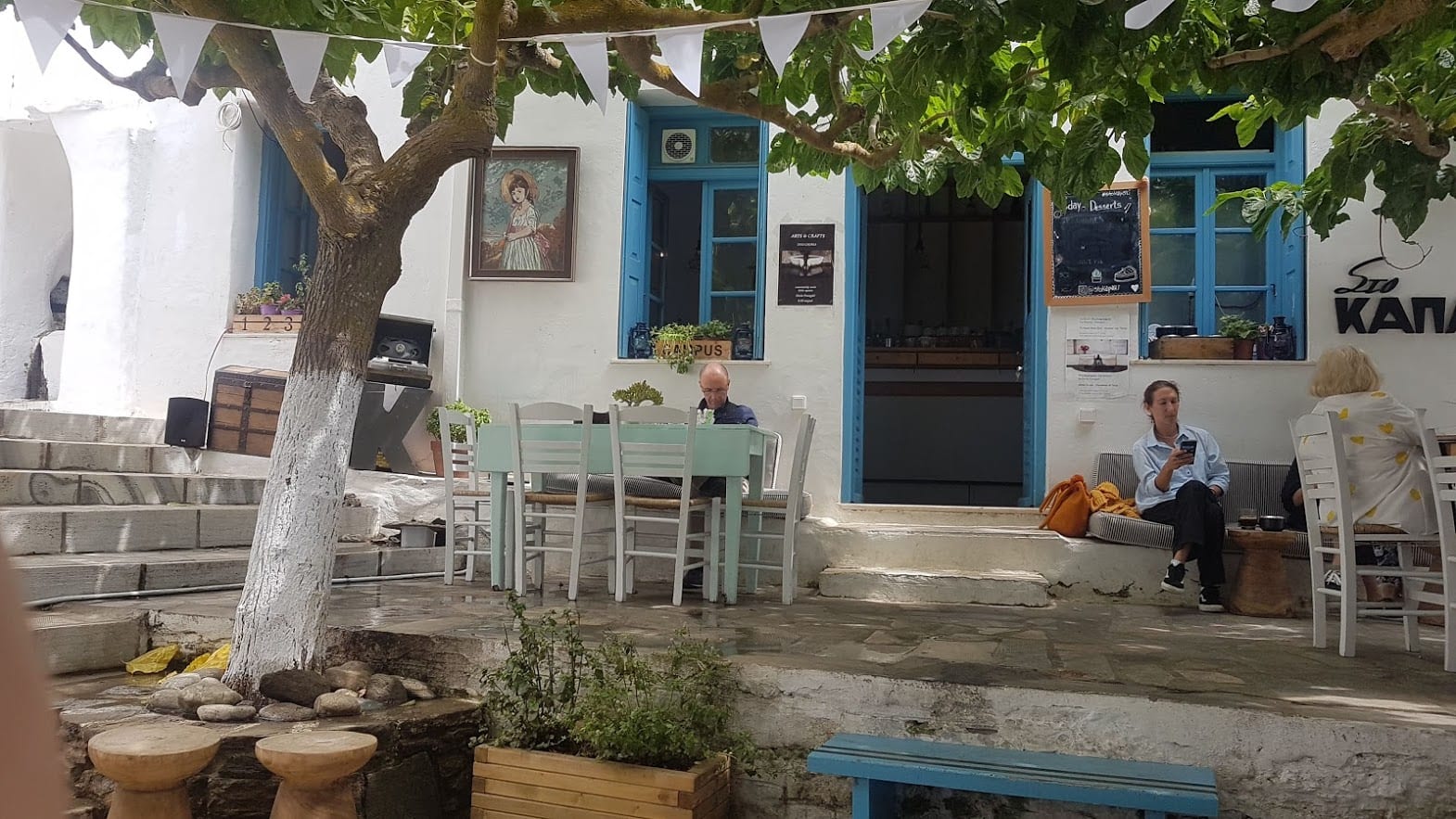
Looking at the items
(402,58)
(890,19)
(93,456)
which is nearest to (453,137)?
(402,58)

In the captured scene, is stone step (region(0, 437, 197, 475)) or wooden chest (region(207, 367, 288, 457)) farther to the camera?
wooden chest (region(207, 367, 288, 457))

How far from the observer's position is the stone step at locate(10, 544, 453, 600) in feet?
14.2

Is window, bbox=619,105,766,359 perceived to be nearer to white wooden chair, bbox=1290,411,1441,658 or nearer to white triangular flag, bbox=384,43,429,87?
white triangular flag, bbox=384,43,429,87

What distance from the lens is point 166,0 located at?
370 cm

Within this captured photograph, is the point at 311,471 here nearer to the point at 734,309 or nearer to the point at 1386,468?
the point at 1386,468

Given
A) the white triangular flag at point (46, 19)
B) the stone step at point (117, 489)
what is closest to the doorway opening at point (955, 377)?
the stone step at point (117, 489)

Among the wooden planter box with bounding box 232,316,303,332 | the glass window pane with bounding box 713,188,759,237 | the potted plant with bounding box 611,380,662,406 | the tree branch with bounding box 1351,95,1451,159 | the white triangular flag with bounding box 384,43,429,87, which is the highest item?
Result: the glass window pane with bounding box 713,188,759,237

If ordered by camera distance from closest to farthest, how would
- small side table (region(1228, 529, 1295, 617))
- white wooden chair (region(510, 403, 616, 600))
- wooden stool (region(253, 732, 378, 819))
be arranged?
wooden stool (region(253, 732, 378, 819)) → white wooden chair (region(510, 403, 616, 600)) → small side table (region(1228, 529, 1295, 617))

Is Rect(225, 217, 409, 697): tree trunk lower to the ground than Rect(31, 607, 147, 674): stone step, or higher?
higher

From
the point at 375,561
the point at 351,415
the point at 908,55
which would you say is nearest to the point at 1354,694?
the point at 908,55

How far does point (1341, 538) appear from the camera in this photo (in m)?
3.96

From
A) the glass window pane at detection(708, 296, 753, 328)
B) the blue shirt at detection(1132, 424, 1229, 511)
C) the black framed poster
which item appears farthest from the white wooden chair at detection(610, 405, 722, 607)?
the glass window pane at detection(708, 296, 753, 328)

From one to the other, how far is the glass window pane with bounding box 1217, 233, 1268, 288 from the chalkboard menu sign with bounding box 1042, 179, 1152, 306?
59cm

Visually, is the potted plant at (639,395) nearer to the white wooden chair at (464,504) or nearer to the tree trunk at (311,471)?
the white wooden chair at (464,504)
